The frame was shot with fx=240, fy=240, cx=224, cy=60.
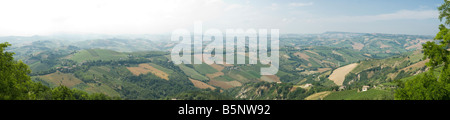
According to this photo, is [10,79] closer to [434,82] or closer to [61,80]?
[434,82]

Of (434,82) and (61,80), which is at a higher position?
(434,82)

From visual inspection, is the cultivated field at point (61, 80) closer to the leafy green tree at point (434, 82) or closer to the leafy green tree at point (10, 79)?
the leafy green tree at point (10, 79)

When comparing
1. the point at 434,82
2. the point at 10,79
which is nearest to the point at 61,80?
the point at 10,79

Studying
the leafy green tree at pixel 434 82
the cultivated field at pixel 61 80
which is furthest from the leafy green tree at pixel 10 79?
the cultivated field at pixel 61 80

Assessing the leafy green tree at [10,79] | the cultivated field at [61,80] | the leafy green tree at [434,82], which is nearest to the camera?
the leafy green tree at [10,79]

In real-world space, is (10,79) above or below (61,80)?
above

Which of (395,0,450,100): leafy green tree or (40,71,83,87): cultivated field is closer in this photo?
(395,0,450,100): leafy green tree

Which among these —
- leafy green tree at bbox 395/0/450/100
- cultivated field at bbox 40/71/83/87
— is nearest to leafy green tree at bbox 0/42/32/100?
leafy green tree at bbox 395/0/450/100

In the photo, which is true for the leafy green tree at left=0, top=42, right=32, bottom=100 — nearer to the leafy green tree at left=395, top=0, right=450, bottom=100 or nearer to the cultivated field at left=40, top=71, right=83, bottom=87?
the leafy green tree at left=395, top=0, right=450, bottom=100

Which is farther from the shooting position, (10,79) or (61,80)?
(61,80)
